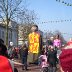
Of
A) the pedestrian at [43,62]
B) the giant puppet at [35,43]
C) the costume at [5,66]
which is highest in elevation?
the costume at [5,66]

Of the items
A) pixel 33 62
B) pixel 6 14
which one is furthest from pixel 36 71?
pixel 6 14

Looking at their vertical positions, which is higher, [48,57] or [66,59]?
[66,59]

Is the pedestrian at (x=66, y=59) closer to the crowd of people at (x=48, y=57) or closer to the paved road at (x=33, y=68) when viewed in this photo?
the crowd of people at (x=48, y=57)

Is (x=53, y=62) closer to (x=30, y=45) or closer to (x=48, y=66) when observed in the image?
(x=48, y=66)

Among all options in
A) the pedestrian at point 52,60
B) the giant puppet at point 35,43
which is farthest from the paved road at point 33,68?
the pedestrian at point 52,60

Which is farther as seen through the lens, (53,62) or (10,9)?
(10,9)

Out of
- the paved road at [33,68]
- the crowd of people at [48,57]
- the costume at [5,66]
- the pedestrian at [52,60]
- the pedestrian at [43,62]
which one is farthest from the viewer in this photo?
the paved road at [33,68]

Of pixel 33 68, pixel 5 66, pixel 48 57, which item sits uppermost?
pixel 5 66

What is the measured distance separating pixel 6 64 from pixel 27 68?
2045 cm

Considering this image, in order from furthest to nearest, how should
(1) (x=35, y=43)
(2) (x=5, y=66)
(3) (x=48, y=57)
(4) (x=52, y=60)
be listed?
(1) (x=35, y=43), (3) (x=48, y=57), (4) (x=52, y=60), (2) (x=5, y=66)

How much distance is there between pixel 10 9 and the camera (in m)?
35.3

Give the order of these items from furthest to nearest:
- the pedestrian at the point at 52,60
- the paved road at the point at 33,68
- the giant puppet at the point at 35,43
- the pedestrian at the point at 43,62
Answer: the paved road at the point at 33,68
the giant puppet at the point at 35,43
the pedestrian at the point at 43,62
the pedestrian at the point at 52,60

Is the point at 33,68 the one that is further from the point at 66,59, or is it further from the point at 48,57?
the point at 66,59

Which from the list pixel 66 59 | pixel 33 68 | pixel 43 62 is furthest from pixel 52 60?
pixel 66 59
